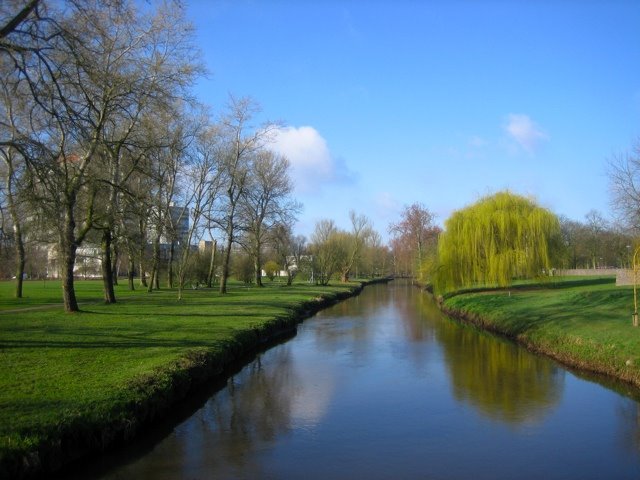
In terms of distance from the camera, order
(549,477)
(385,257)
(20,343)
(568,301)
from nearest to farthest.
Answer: (549,477) < (20,343) < (568,301) < (385,257)

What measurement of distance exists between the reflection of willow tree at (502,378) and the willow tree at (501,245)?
12212 mm

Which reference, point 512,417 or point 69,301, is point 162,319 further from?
point 512,417

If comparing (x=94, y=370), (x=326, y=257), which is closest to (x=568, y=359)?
(x=94, y=370)

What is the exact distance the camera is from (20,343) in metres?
12.9

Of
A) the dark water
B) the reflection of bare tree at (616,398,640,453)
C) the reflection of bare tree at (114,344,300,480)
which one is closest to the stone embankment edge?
the dark water

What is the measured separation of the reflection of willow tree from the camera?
11590 millimetres

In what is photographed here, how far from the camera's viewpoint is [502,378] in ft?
47.1

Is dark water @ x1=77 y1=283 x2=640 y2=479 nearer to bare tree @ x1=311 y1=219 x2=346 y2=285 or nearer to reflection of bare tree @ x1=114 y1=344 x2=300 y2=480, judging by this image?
reflection of bare tree @ x1=114 y1=344 x2=300 y2=480

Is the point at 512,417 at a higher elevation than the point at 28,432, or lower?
lower

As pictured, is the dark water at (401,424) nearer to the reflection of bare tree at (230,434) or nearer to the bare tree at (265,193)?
the reflection of bare tree at (230,434)

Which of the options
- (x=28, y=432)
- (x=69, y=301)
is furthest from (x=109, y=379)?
(x=69, y=301)

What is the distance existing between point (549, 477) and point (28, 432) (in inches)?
283

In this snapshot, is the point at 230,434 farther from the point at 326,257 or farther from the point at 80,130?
the point at 326,257

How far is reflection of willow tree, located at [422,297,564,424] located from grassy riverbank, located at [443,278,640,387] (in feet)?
2.45
